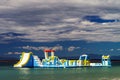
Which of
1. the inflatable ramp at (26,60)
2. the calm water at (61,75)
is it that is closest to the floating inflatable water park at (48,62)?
the inflatable ramp at (26,60)

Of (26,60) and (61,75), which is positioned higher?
(61,75)

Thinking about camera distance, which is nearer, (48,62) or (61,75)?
(61,75)

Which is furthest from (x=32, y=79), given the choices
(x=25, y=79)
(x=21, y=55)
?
(x=21, y=55)

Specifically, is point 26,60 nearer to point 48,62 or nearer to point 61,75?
point 48,62

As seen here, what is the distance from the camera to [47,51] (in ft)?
602

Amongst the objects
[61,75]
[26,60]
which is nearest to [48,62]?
[26,60]

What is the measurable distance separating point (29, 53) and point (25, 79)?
86.6m

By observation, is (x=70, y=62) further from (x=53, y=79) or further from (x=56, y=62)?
(x=53, y=79)

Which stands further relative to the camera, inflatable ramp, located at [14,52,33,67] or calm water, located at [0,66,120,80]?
inflatable ramp, located at [14,52,33,67]

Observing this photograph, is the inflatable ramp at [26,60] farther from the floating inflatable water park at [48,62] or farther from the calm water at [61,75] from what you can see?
the calm water at [61,75]

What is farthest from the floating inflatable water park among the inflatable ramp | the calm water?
the calm water

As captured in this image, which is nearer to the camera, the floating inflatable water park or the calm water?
the calm water

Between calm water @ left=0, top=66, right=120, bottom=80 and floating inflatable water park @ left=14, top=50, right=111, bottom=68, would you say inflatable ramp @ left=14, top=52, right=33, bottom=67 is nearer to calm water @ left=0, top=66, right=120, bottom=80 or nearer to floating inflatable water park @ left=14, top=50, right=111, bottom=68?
floating inflatable water park @ left=14, top=50, right=111, bottom=68

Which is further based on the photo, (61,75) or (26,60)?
(26,60)
